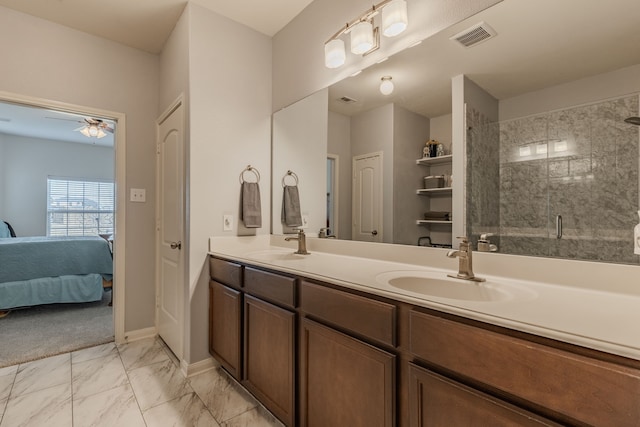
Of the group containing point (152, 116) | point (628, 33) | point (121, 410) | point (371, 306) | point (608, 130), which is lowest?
point (121, 410)

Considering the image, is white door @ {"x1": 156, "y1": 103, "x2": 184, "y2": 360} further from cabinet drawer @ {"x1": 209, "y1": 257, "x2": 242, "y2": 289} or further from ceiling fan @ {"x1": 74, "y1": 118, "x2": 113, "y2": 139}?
ceiling fan @ {"x1": 74, "y1": 118, "x2": 113, "y2": 139}

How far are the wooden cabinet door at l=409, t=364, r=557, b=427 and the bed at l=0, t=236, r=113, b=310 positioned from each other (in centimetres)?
393

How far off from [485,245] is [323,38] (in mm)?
1615

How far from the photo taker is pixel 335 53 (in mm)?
1816

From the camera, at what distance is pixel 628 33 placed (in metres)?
0.98

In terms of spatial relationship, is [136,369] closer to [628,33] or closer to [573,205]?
[573,205]

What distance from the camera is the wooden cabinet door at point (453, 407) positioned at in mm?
728

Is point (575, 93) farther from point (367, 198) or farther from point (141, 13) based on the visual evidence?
point (141, 13)

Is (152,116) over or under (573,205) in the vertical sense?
over

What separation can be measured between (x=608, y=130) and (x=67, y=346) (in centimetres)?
359

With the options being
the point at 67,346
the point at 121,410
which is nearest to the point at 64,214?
the point at 67,346

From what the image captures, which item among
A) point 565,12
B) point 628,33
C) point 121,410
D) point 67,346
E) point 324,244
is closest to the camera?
point 628,33

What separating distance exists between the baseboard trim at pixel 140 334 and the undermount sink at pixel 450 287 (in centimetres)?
242

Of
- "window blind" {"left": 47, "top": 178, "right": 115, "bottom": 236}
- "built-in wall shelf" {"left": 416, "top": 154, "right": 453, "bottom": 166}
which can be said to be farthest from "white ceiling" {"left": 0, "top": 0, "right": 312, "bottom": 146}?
"window blind" {"left": 47, "top": 178, "right": 115, "bottom": 236}
